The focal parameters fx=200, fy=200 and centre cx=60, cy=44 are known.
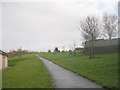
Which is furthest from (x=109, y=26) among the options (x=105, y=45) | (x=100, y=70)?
(x=100, y=70)

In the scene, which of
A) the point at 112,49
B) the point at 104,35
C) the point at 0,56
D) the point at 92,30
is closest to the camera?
the point at 0,56

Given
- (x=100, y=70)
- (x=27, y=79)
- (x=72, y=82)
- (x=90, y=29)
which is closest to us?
(x=72, y=82)

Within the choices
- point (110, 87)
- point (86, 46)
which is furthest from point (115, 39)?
point (110, 87)

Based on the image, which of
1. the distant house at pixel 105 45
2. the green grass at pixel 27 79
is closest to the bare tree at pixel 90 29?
the distant house at pixel 105 45

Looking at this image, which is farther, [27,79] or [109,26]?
A: [109,26]

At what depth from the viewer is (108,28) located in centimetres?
5775

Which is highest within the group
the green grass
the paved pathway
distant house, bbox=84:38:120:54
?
distant house, bbox=84:38:120:54

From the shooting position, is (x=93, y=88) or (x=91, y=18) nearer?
(x=93, y=88)

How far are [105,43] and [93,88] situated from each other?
48.2 meters

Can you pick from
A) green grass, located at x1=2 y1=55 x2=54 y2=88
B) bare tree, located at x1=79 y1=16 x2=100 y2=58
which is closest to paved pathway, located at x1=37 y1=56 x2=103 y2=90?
green grass, located at x1=2 y1=55 x2=54 y2=88

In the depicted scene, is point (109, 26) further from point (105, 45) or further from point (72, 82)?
point (72, 82)

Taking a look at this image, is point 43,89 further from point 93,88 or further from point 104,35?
point 104,35

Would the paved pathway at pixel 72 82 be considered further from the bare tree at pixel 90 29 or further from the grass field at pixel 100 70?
the bare tree at pixel 90 29

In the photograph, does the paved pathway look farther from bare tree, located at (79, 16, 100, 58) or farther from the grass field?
bare tree, located at (79, 16, 100, 58)
